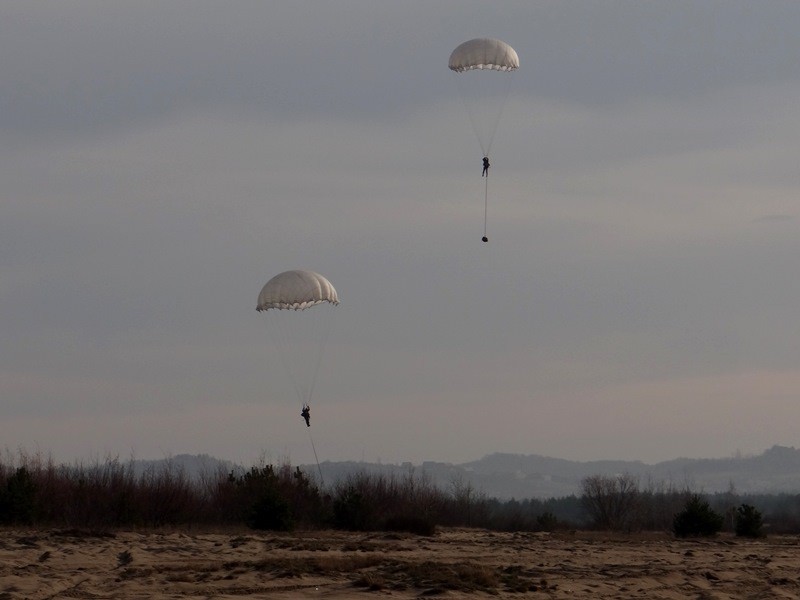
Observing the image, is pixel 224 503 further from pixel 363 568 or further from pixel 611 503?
pixel 611 503

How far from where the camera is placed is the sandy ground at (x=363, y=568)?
19.1 metres

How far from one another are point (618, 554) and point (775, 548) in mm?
5238

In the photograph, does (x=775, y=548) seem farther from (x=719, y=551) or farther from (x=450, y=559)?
(x=450, y=559)

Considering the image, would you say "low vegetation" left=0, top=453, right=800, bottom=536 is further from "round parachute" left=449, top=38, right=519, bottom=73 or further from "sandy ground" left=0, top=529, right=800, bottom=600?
"round parachute" left=449, top=38, right=519, bottom=73

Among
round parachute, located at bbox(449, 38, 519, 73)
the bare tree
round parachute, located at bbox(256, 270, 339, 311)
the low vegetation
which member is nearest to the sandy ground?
the low vegetation

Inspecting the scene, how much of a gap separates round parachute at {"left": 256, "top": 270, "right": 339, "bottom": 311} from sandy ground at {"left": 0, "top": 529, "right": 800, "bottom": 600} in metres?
7.25

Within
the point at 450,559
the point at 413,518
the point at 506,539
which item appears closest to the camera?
the point at 450,559

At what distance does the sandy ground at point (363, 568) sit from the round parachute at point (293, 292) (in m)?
7.25

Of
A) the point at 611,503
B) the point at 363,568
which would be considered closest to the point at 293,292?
the point at 363,568

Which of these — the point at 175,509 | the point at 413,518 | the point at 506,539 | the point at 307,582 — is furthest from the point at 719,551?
Result: the point at 175,509

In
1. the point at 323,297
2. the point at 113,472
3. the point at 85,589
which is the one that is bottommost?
the point at 85,589

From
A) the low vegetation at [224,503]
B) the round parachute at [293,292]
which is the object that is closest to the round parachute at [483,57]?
the round parachute at [293,292]

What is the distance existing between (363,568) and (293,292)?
1385cm

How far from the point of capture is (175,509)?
33906mm
